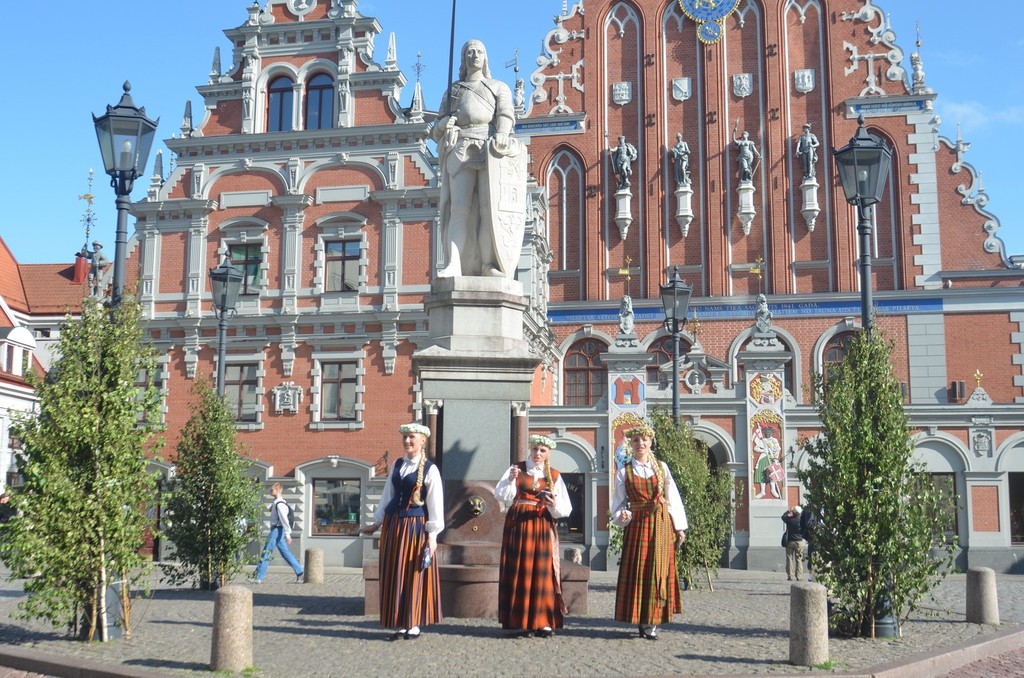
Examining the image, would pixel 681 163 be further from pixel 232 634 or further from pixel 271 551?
pixel 232 634

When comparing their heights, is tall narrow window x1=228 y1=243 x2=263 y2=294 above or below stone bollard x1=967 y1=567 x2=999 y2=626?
above

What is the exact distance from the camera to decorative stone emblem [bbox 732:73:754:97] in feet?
102

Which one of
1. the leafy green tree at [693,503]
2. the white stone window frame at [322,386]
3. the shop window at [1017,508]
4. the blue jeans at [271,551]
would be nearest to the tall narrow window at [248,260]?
the white stone window frame at [322,386]

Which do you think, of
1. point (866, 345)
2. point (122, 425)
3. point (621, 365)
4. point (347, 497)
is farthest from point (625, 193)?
point (122, 425)

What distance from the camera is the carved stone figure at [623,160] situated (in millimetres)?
31000

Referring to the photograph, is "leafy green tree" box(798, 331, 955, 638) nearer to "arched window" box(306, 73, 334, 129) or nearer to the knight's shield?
the knight's shield

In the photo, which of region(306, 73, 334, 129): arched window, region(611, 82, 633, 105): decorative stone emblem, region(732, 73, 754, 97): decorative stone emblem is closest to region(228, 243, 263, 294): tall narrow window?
region(306, 73, 334, 129): arched window

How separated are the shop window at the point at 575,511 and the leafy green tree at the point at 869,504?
46.4 feet

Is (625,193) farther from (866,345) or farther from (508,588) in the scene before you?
(508,588)

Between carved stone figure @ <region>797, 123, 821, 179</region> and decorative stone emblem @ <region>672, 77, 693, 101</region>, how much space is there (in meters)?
3.71

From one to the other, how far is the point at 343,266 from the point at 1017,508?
666 inches

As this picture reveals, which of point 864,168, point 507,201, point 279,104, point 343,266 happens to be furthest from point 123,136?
point 279,104

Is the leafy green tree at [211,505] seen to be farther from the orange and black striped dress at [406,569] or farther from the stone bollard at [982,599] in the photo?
the stone bollard at [982,599]

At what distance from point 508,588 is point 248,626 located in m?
2.13
